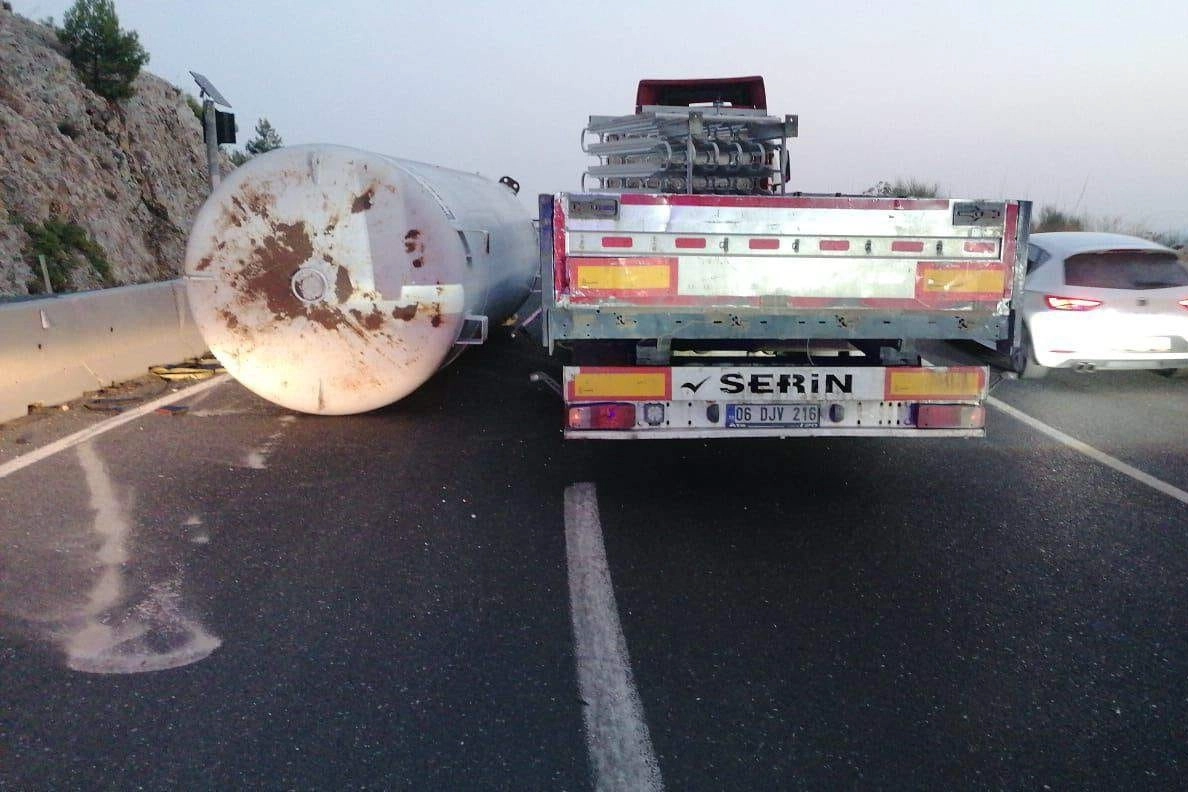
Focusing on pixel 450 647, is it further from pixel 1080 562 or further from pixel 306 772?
pixel 1080 562

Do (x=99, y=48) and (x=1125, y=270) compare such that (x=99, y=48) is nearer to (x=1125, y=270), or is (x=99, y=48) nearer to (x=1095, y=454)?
(x=1125, y=270)

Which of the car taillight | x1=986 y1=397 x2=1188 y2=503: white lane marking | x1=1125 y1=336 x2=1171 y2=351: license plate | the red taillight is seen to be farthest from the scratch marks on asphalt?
x1=1125 y1=336 x2=1171 y2=351: license plate

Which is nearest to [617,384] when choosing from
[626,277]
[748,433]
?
[626,277]

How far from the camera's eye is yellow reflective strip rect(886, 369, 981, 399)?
6086 mm

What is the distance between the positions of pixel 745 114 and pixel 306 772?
32.5 ft

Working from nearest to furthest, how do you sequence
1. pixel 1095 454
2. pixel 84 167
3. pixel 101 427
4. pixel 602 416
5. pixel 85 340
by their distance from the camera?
pixel 602 416
pixel 1095 454
pixel 101 427
pixel 85 340
pixel 84 167

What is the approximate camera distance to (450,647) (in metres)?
4.14

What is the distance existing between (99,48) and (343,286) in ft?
96.3

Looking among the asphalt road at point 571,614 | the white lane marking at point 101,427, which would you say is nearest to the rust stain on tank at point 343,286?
the asphalt road at point 571,614

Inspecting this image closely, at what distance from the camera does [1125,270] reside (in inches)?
378

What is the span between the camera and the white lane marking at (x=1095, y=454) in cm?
649

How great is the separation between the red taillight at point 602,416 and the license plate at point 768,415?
1.98 feet

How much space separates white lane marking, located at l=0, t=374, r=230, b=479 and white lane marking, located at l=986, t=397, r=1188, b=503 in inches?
265

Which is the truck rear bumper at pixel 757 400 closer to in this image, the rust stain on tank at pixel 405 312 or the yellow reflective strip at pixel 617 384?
the yellow reflective strip at pixel 617 384
